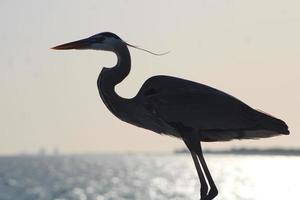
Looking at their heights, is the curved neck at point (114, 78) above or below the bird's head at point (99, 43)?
below

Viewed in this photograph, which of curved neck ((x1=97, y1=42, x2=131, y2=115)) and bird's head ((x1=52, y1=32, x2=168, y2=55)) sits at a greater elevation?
bird's head ((x1=52, y1=32, x2=168, y2=55))

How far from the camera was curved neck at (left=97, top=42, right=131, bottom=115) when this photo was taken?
44.9 feet

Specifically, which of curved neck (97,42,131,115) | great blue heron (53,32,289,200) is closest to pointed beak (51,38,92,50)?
great blue heron (53,32,289,200)

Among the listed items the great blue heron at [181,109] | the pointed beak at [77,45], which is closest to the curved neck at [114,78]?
the great blue heron at [181,109]

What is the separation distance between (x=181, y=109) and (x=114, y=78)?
1.19 metres

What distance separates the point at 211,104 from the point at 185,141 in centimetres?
72

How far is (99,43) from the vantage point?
13.8 metres

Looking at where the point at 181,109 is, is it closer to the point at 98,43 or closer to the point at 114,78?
the point at 114,78

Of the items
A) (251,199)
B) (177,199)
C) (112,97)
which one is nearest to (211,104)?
(112,97)

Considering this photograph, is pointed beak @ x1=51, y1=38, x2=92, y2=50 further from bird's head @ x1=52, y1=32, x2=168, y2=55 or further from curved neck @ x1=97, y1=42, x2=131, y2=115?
curved neck @ x1=97, y1=42, x2=131, y2=115

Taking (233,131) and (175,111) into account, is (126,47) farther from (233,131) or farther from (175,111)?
(233,131)

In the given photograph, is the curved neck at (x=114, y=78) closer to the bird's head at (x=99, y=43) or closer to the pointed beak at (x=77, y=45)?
the bird's head at (x=99, y=43)

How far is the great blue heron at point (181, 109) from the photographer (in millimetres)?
13758

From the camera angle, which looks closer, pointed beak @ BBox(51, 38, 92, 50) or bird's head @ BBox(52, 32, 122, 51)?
bird's head @ BBox(52, 32, 122, 51)
